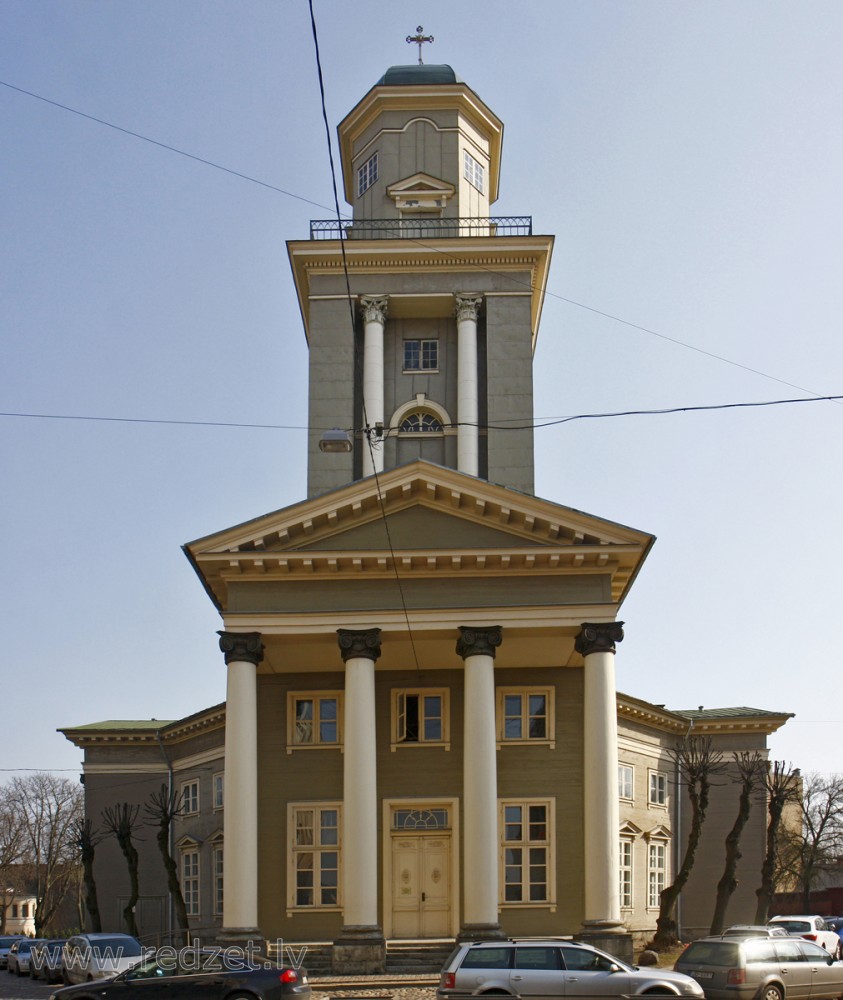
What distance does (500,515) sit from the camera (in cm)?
2980

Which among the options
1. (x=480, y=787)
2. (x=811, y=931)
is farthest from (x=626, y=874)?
(x=480, y=787)

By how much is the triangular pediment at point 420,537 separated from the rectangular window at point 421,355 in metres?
10.1

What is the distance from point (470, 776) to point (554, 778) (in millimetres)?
4124

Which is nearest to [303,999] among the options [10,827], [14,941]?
[14,941]

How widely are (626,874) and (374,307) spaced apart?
727 inches

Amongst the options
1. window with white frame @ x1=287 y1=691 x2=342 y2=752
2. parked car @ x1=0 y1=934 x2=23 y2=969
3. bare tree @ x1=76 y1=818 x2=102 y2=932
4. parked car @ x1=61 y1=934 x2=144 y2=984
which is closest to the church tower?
window with white frame @ x1=287 y1=691 x2=342 y2=752

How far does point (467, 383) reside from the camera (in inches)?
1518

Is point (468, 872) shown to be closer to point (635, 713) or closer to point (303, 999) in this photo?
point (303, 999)

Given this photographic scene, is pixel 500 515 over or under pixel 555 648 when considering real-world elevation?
over

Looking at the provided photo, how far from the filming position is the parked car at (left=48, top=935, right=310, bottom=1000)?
20125 millimetres

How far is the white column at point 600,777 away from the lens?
27.7 metres

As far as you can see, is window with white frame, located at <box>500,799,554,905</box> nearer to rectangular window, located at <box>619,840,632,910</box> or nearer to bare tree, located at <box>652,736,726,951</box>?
bare tree, located at <box>652,736,726,951</box>

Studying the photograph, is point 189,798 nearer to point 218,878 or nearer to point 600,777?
point 218,878

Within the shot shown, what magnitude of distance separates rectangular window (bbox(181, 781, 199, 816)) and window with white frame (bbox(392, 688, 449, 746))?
1407 cm
